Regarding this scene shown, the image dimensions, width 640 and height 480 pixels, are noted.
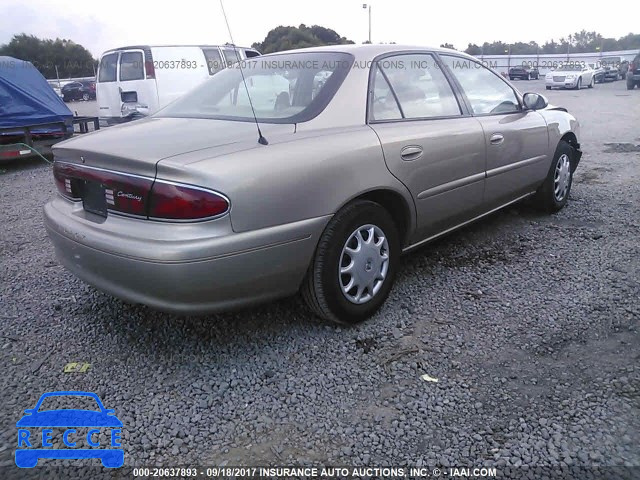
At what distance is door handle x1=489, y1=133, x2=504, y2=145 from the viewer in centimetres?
380

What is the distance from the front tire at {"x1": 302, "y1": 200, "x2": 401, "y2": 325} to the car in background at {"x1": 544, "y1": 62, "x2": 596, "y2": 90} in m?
27.7

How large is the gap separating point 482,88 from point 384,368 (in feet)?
8.20

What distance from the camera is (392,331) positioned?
2.96m

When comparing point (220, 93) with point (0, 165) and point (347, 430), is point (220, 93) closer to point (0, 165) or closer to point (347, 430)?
point (347, 430)

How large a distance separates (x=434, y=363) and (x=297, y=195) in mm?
1083

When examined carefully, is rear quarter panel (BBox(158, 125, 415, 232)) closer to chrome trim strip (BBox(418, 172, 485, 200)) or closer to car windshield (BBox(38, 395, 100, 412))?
chrome trim strip (BBox(418, 172, 485, 200))

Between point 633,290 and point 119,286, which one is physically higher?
point 119,286

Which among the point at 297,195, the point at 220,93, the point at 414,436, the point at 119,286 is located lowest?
the point at 414,436

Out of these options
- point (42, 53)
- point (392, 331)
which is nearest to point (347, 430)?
point (392, 331)

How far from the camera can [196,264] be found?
2.26 m

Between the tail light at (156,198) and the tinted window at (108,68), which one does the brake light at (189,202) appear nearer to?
the tail light at (156,198)

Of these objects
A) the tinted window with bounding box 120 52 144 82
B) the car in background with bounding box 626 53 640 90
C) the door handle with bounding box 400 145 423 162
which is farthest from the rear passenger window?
the car in background with bounding box 626 53 640 90

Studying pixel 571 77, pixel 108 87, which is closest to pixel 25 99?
pixel 108 87

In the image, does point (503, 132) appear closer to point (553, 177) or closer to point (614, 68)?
point (553, 177)
